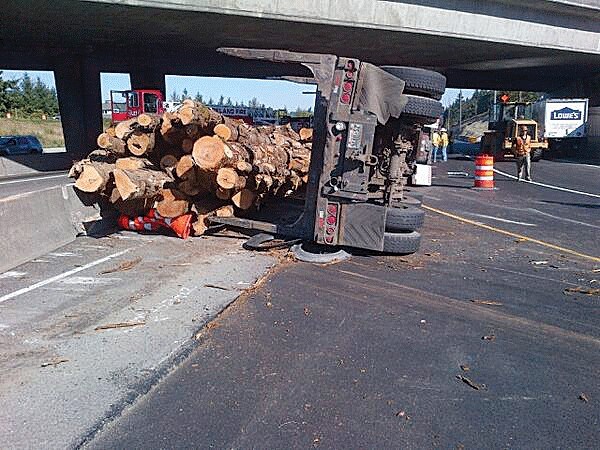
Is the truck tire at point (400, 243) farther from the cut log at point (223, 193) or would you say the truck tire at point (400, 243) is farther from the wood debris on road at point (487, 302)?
the cut log at point (223, 193)

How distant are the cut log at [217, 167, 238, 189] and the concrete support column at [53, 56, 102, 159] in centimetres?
2507

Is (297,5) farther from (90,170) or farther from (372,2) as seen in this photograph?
(90,170)

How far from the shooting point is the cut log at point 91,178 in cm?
818

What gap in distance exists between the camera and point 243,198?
29.6 ft

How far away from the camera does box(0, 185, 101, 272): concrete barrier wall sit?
7043mm

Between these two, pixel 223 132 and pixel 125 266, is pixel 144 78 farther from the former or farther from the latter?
pixel 125 266

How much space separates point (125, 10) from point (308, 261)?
614 inches

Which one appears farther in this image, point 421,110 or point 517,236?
point 517,236

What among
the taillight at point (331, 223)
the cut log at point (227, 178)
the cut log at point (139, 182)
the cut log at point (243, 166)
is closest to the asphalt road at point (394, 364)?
the taillight at point (331, 223)

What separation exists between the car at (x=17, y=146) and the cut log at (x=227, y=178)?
2837cm

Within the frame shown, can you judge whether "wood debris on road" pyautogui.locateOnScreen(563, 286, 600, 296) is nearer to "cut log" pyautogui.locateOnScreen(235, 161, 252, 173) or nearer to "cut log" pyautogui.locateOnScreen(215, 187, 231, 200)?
"cut log" pyautogui.locateOnScreen(235, 161, 252, 173)

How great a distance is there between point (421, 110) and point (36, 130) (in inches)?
2513

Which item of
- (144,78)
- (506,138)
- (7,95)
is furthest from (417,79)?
(7,95)

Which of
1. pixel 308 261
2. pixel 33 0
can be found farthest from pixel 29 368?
pixel 33 0
